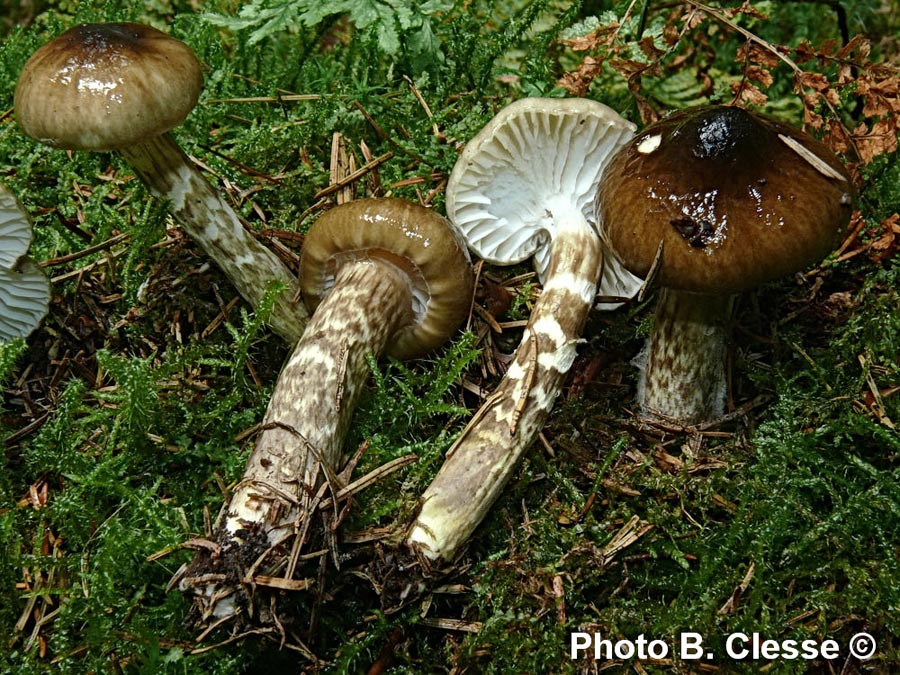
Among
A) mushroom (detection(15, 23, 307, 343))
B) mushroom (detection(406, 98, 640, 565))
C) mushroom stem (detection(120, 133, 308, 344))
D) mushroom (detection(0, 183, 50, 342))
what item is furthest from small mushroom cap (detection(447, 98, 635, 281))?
mushroom (detection(0, 183, 50, 342))

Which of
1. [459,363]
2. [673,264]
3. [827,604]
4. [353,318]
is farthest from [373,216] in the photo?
[827,604]

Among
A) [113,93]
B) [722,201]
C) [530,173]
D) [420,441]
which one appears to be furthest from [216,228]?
[722,201]

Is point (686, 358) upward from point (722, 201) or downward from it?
downward

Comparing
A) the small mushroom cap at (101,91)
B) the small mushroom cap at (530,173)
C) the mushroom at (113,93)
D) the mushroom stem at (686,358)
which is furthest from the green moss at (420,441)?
the small mushroom cap at (101,91)

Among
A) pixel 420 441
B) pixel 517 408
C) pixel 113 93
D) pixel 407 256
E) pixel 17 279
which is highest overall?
pixel 113 93

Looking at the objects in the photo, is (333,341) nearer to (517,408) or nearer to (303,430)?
(303,430)

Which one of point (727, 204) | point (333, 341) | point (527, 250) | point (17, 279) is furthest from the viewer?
point (527, 250)

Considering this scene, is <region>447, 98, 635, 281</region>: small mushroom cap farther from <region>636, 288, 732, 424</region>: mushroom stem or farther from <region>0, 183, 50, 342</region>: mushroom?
<region>0, 183, 50, 342</region>: mushroom

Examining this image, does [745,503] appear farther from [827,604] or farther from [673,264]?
[673,264]
